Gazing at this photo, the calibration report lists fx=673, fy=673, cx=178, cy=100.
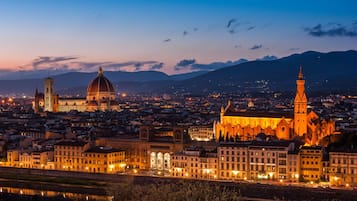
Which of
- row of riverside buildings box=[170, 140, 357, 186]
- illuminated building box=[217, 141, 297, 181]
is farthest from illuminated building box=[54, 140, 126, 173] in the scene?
illuminated building box=[217, 141, 297, 181]

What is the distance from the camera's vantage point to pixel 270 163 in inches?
1312

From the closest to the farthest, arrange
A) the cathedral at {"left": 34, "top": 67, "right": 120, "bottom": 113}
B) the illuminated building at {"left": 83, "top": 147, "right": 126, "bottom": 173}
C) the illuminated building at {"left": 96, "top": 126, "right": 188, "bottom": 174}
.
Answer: the illuminated building at {"left": 83, "top": 147, "right": 126, "bottom": 173} < the illuminated building at {"left": 96, "top": 126, "right": 188, "bottom": 174} < the cathedral at {"left": 34, "top": 67, "right": 120, "bottom": 113}

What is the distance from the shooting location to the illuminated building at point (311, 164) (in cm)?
3259

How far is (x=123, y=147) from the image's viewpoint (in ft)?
132

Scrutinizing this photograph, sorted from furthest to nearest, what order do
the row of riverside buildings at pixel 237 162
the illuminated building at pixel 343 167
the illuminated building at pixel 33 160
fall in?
the illuminated building at pixel 33 160 < the row of riverside buildings at pixel 237 162 < the illuminated building at pixel 343 167

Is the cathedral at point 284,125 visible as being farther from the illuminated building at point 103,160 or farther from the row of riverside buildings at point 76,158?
the row of riverside buildings at point 76,158

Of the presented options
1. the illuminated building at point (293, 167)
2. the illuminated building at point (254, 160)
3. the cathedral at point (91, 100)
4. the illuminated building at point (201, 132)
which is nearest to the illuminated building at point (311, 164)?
the illuminated building at point (293, 167)

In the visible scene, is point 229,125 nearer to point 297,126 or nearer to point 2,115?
point 297,126

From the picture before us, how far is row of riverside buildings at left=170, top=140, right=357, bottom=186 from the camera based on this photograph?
104 feet

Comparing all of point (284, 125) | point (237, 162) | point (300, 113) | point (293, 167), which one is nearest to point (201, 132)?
point (284, 125)

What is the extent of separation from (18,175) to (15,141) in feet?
29.3

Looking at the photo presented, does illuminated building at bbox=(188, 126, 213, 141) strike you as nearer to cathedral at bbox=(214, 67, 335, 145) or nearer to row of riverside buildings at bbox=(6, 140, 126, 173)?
cathedral at bbox=(214, 67, 335, 145)

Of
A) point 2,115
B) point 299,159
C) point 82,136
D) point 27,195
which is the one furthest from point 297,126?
point 2,115

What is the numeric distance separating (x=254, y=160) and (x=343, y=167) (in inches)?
174
